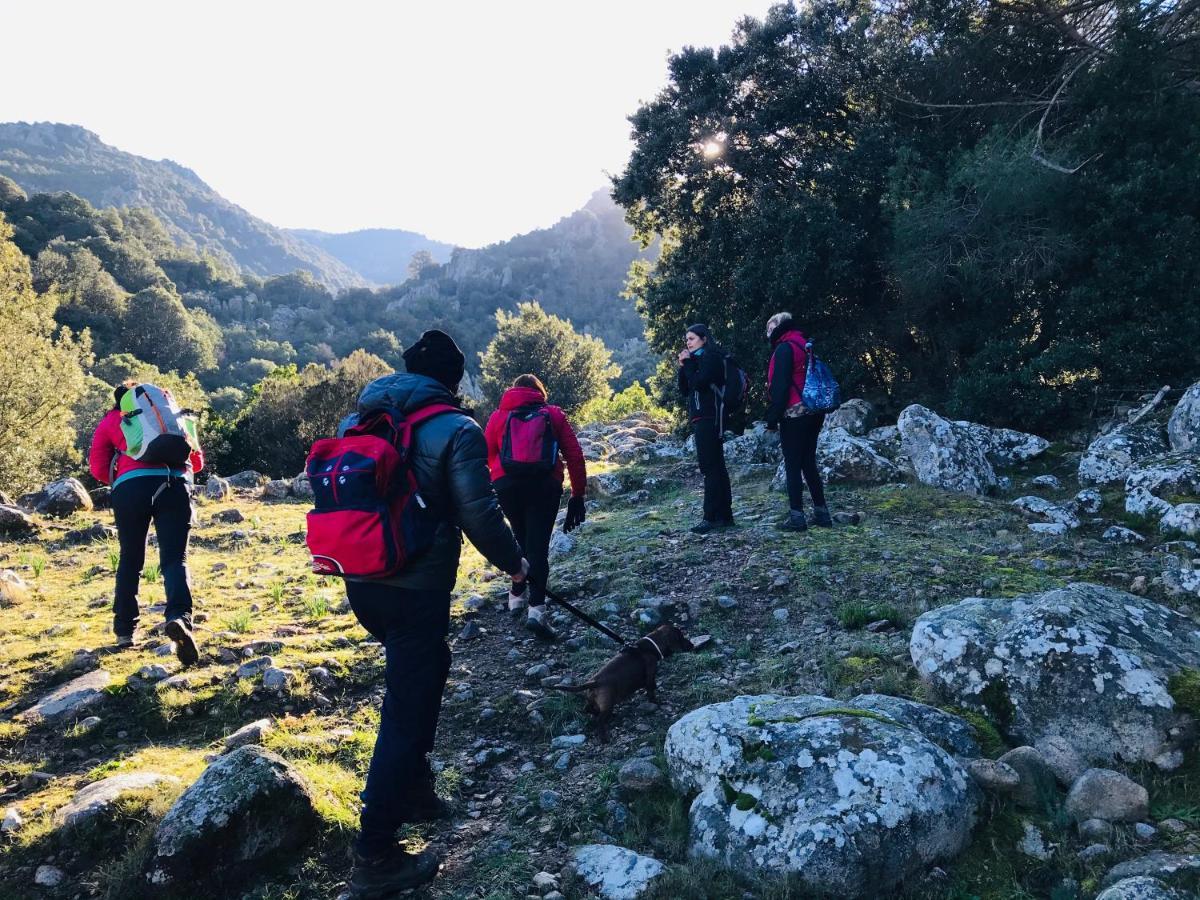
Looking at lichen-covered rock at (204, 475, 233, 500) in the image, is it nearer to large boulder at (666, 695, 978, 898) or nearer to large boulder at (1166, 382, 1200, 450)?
large boulder at (666, 695, 978, 898)

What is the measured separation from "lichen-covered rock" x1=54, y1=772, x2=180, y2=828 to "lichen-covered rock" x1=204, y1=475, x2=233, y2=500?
12746 mm

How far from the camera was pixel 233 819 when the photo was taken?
3.09 metres

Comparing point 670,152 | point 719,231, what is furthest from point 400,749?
point 670,152

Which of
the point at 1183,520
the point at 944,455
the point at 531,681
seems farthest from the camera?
the point at 944,455

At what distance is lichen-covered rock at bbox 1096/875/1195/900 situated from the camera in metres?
2.29

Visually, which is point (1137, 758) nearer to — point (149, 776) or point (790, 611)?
point (790, 611)

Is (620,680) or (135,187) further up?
(135,187)

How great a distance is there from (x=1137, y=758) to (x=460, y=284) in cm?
12274

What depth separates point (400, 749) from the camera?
3062mm

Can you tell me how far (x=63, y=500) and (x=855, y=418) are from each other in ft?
48.4

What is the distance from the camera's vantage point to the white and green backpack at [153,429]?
543 cm

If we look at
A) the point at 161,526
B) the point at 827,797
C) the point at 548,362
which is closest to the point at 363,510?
the point at 827,797

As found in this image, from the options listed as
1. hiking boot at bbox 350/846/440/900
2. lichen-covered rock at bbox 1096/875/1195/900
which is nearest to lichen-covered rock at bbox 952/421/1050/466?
lichen-covered rock at bbox 1096/875/1195/900

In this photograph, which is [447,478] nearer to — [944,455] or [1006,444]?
[944,455]
